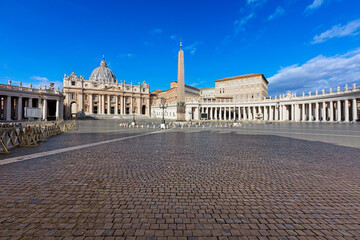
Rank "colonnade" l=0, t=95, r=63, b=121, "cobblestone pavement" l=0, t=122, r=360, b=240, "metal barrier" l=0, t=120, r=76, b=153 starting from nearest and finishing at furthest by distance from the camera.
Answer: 1. "cobblestone pavement" l=0, t=122, r=360, b=240
2. "metal barrier" l=0, t=120, r=76, b=153
3. "colonnade" l=0, t=95, r=63, b=121

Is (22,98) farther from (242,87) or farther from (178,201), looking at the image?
(242,87)

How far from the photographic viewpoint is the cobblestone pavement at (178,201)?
2490 mm

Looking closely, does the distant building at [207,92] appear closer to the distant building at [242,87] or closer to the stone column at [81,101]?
the distant building at [242,87]

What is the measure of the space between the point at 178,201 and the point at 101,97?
85731mm

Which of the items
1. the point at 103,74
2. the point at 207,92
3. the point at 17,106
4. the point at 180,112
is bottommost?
the point at 180,112

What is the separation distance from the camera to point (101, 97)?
3150 inches

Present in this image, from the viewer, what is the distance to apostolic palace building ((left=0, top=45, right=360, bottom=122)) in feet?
141

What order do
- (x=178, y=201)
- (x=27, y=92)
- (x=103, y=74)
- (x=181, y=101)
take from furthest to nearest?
1. (x=103, y=74)
2. (x=27, y=92)
3. (x=181, y=101)
4. (x=178, y=201)

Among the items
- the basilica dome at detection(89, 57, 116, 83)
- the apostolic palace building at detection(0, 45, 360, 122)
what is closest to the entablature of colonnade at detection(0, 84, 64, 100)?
the apostolic palace building at detection(0, 45, 360, 122)

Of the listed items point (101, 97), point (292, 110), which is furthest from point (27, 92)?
point (292, 110)

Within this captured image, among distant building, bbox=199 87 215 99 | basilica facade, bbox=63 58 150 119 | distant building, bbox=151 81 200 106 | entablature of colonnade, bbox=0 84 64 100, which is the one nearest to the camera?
entablature of colonnade, bbox=0 84 64 100

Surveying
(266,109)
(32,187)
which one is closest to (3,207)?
(32,187)

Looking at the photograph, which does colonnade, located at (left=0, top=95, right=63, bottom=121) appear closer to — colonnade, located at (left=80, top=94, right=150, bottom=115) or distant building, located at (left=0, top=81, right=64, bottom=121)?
distant building, located at (left=0, top=81, right=64, bottom=121)

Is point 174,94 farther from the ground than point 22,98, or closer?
farther from the ground
